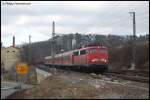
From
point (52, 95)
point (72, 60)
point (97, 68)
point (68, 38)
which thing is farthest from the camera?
point (68, 38)

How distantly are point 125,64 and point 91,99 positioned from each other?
170ft

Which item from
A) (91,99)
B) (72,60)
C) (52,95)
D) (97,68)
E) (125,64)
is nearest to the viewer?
(91,99)

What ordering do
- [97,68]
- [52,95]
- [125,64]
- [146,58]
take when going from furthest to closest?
[125,64]
[146,58]
[97,68]
[52,95]

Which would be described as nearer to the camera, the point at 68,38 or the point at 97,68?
the point at 97,68

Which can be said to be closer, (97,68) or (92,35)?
(97,68)

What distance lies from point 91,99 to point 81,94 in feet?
5.10

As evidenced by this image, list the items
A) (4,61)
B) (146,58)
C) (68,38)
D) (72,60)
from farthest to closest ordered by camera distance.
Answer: (68,38) < (146,58) < (72,60) < (4,61)

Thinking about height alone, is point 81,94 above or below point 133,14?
below

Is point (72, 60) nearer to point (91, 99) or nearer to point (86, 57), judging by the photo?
point (86, 57)

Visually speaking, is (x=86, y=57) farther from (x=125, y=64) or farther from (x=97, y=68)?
(x=125, y=64)

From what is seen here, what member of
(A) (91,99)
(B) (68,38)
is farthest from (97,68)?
(B) (68,38)

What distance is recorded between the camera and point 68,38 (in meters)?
76.7

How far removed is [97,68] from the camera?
130ft

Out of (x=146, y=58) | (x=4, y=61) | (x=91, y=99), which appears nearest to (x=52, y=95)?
(x=91, y=99)
